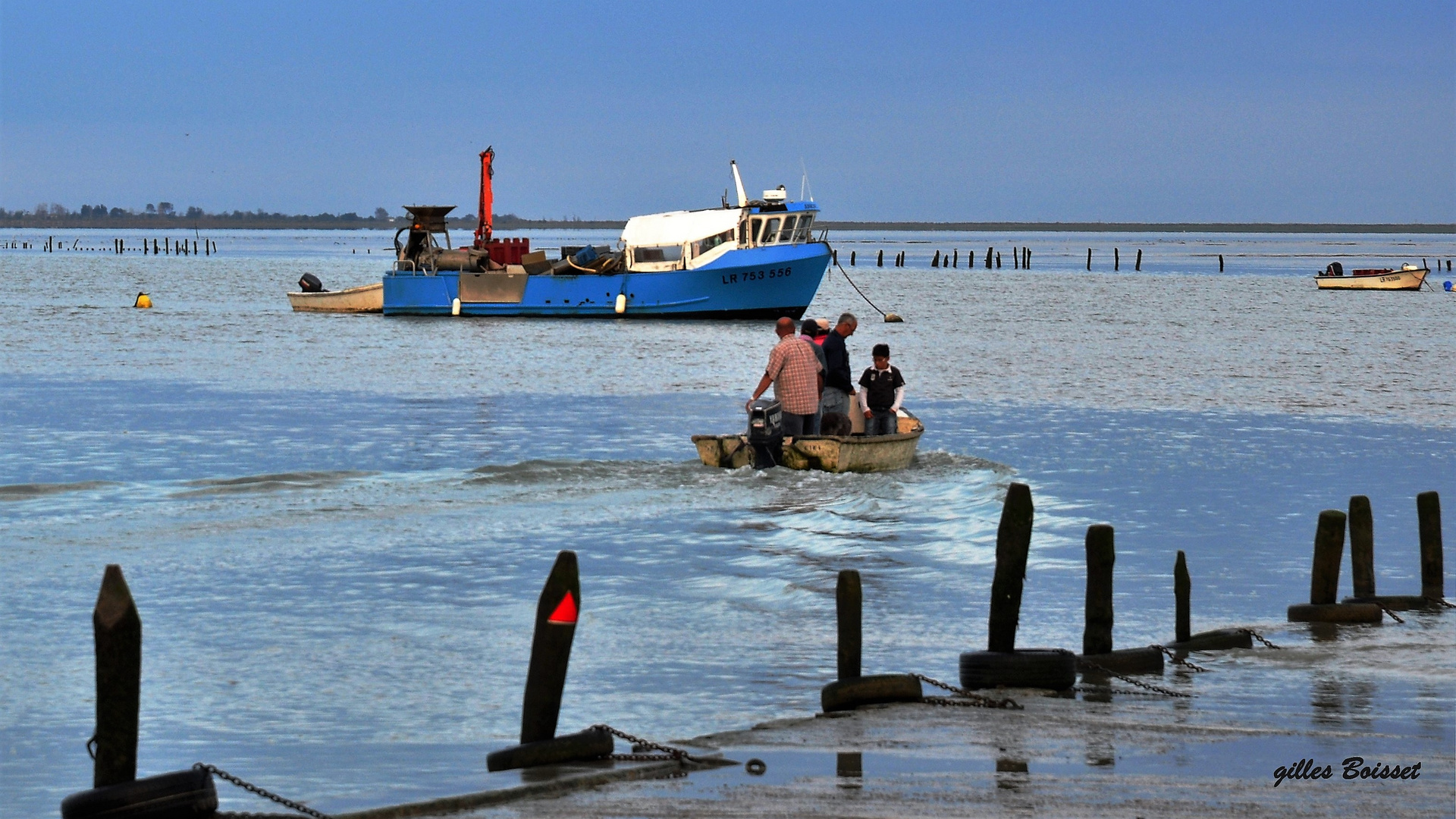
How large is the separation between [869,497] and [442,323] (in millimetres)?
41061

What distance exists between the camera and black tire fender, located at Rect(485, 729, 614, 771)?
827cm

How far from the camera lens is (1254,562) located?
606 inches

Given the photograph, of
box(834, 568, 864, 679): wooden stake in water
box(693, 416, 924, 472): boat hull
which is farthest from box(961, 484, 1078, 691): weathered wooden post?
box(693, 416, 924, 472): boat hull

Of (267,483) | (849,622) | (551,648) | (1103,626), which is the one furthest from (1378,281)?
(551,648)

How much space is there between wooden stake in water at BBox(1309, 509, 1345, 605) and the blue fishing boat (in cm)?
3769

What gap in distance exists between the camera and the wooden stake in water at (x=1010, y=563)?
391 inches

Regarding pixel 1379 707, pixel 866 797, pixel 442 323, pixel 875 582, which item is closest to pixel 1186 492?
pixel 875 582

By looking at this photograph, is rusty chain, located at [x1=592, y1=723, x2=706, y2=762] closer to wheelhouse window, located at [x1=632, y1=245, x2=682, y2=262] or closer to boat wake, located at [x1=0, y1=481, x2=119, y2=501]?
boat wake, located at [x1=0, y1=481, x2=119, y2=501]

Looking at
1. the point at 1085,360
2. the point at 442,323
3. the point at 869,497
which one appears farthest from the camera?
the point at 442,323

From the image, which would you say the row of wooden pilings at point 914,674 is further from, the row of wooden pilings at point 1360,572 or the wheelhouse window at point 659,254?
the wheelhouse window at point 659,254

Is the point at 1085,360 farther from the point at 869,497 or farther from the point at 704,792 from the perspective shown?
the point at 704,792

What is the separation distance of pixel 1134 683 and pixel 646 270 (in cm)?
4409

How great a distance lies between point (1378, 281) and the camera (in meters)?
87.2

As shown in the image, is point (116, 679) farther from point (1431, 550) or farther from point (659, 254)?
point (659, 254)
